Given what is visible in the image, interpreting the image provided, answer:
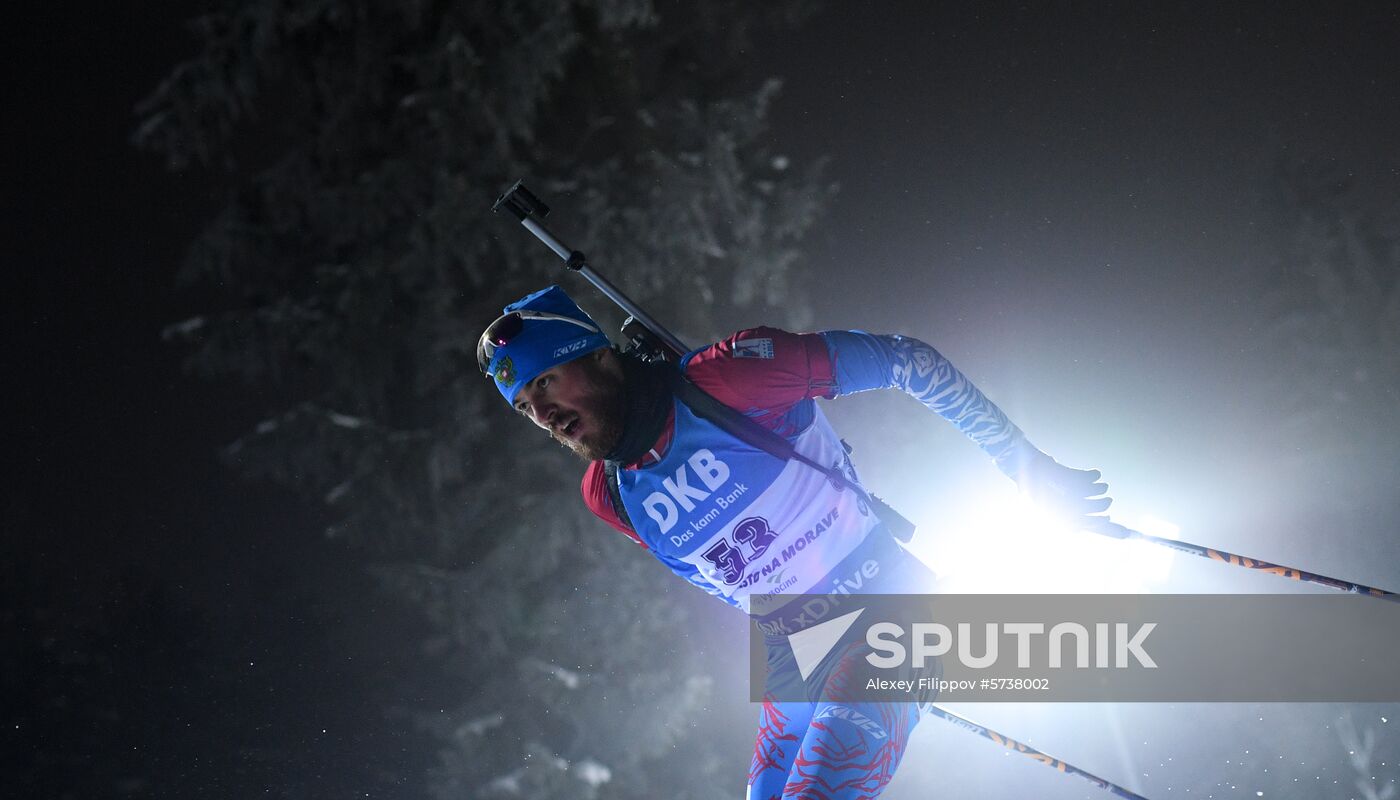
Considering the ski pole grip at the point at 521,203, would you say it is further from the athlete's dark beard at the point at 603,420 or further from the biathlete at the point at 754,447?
the athlete's dark beard at the point at 603,420

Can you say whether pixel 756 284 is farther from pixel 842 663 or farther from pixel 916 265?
pixel 842 663

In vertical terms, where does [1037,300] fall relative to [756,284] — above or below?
above

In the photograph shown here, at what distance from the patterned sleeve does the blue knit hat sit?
0.50 metres

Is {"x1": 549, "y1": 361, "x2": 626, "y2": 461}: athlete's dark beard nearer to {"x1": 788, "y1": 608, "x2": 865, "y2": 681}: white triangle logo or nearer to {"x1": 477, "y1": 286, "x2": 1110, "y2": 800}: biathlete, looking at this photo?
{"x1": 477, "y1": 286, "x2": 1110, "y2": 800}: biathlete

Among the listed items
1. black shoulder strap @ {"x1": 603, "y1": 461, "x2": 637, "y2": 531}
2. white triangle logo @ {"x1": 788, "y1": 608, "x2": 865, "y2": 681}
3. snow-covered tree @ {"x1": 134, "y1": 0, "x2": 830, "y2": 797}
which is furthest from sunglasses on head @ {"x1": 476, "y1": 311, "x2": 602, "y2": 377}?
snow-covered tree @ {"x1": 134, "y1": 0, "x2": 830, "y2": 797}

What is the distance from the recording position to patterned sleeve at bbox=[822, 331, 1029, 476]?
8.16 ft

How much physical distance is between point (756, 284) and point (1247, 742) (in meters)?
5.83

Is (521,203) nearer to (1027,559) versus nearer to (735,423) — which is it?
(735,423)

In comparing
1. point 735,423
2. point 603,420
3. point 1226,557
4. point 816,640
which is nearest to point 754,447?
point 735,423

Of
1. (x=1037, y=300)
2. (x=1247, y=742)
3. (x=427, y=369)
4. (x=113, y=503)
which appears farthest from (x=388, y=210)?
(x=1247, y=742)

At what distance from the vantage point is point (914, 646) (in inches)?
101

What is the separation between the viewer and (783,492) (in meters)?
2.55

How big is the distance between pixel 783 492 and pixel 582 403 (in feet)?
1.50

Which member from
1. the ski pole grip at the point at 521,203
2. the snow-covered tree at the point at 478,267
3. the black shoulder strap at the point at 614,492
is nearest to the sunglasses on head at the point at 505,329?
the black shoulder strap at the point at 614,492
